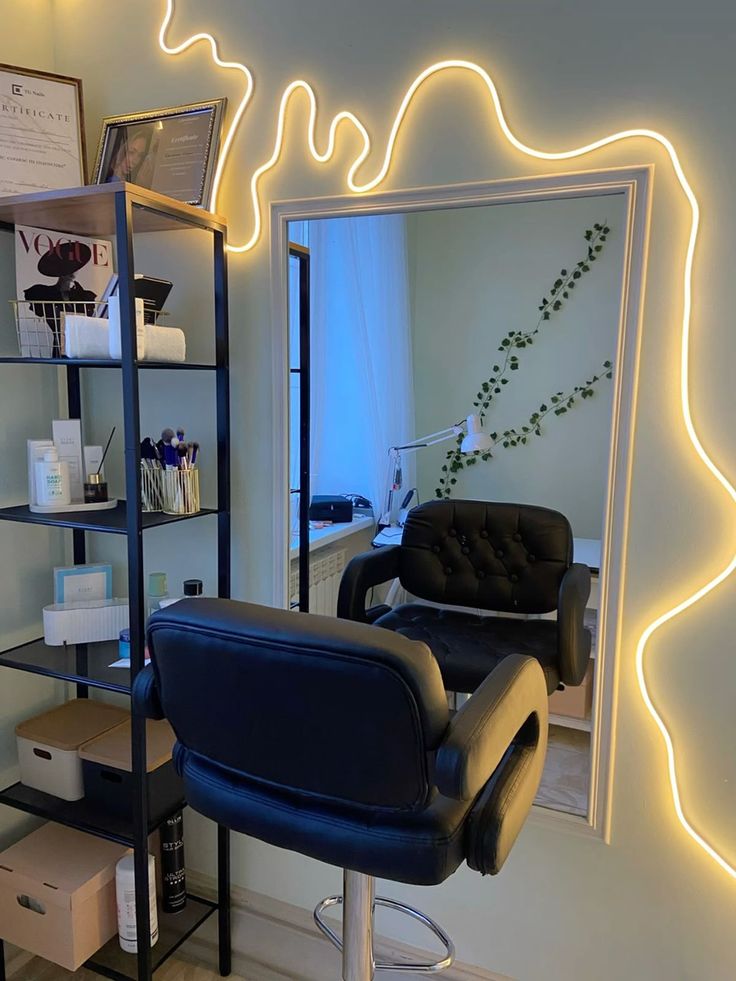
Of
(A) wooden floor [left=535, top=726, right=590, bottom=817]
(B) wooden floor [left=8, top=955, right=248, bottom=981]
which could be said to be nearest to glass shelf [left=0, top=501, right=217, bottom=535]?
(A) wooden floor [left=535, top=726, right=590, bottom=817]

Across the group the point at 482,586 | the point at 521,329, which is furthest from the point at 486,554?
the point at 521,329

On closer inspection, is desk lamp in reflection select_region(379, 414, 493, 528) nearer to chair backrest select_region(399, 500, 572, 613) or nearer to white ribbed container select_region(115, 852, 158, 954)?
chair backrest select_region(399, 500, 572, 613)

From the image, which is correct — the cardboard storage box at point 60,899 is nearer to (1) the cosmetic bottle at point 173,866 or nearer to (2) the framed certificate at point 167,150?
(1) the cosmetic bottle at point 173,866

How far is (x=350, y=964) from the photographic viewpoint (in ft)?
4.25

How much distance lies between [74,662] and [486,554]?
0.98m

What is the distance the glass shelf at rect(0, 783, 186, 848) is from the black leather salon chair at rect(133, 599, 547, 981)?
65cm

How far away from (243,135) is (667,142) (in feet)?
2.98

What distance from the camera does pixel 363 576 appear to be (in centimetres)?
170

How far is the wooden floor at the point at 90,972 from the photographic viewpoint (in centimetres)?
188

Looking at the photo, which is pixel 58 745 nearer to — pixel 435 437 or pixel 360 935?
pixel 360 935

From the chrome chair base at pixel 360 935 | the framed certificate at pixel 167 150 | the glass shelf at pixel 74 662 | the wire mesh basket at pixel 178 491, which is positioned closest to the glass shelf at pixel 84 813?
the glass shelf at pixel 74 662

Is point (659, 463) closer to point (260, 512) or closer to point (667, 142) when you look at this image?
point (667, 142)

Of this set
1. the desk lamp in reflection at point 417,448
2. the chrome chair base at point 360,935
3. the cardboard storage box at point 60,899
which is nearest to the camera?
the chrome chair base at point 360,935

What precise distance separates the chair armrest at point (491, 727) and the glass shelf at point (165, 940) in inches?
47.8
